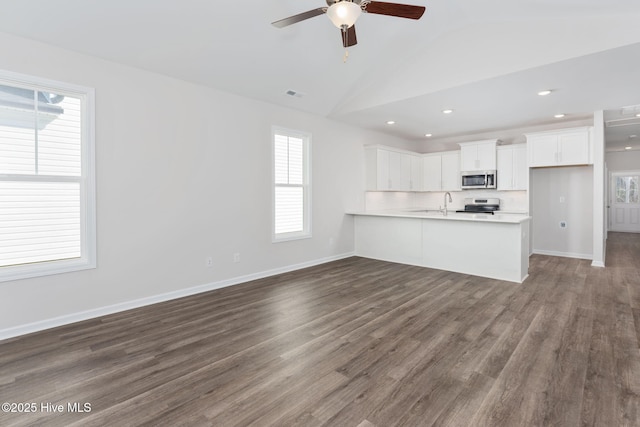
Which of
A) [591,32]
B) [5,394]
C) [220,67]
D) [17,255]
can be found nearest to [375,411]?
[5,394]

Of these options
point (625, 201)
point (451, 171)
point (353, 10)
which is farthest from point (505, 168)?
point (625, 201)

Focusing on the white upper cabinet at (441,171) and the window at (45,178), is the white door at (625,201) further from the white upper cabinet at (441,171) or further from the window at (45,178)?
the window at (45,178)

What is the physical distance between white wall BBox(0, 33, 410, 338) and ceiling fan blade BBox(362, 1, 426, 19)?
2608mm

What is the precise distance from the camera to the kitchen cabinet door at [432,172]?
7789mm

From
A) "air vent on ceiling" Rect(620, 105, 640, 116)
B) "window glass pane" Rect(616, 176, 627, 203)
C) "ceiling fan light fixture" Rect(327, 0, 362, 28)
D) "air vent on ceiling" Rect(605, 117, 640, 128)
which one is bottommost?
"window glass pane" Rect(616, 176, 627, 203)

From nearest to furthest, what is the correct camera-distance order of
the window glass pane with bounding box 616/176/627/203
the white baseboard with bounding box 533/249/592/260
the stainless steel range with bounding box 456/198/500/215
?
1. the white baseboard with bounding box 533/249/592/260
2. the stainless steel range with bounding box 456/198/500/215
3. the window glass pane with bounding box 616/176/627/203

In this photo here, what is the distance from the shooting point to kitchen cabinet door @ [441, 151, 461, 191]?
7.47m

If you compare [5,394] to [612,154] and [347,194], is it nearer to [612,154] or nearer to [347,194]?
[347,194]

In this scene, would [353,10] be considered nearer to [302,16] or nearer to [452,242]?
[302,16]

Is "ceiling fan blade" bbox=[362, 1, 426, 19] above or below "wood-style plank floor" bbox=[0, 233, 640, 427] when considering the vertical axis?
above

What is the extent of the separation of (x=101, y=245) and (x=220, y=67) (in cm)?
249

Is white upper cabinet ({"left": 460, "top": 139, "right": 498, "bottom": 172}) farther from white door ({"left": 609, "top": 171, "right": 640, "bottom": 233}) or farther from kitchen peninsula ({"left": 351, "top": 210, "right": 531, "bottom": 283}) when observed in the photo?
white door ({"left": 609, "top": 171, "right": 640, "bottom": 233})

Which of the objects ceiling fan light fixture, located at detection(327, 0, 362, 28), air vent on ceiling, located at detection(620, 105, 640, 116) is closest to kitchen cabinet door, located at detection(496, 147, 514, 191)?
air vent on ceiling, located at detection(620, 105, 640, 116)

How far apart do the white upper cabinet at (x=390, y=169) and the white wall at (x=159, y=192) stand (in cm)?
198
